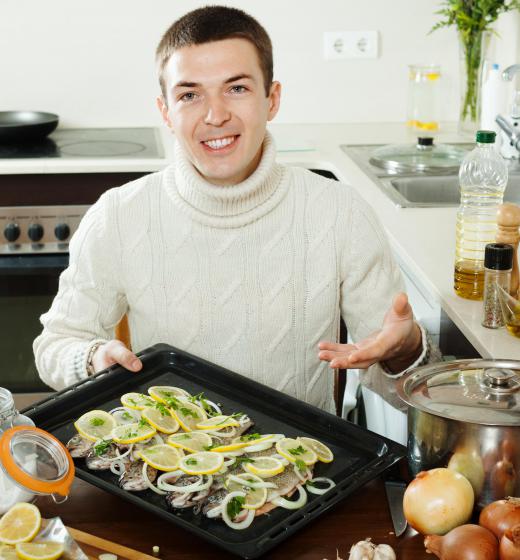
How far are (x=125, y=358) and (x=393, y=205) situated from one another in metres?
0.97

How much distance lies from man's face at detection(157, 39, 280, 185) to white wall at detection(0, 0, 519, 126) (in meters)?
1.58

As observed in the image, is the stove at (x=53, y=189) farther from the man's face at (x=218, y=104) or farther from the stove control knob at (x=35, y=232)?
the man's face at (x=218, y=104)

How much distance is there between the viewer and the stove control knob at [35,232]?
279cm

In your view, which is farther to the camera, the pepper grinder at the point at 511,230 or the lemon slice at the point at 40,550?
the pepper grinder at the point at 511,230

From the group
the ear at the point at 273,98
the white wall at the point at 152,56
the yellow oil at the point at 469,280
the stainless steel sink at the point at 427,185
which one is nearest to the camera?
the yellow oil at the point at 469,280

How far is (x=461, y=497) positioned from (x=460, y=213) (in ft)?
2.60

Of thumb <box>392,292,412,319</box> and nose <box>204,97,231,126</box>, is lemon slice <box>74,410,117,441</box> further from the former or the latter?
nose <box>204,97,231,126</box>

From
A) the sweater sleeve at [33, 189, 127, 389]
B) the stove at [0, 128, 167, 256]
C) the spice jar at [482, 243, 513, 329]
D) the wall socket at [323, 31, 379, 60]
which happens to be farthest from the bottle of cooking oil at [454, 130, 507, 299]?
the wall socket at [323, 31, 379, 60]

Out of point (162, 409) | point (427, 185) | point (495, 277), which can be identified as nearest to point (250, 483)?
point (162, 409)

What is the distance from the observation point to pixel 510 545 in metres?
0.96

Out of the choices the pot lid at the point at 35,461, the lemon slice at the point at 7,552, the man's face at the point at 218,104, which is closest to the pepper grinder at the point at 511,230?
the man's face at the point at 218,104

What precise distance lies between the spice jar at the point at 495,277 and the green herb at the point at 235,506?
62 cm

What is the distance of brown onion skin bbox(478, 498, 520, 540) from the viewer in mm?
1000

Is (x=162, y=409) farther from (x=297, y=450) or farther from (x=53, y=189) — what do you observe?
(x=53, y=189)
